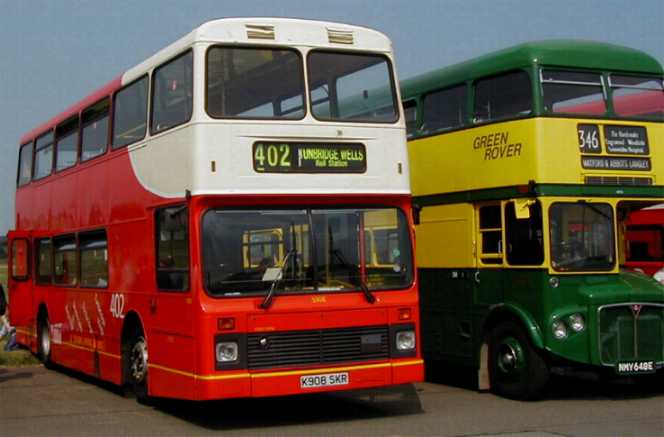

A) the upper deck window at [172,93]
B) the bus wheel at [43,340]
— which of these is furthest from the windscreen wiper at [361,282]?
the bus wheel at [43,340]

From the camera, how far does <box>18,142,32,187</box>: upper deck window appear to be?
19328mm

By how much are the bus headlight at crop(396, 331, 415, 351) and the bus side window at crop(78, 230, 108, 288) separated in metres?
4.57

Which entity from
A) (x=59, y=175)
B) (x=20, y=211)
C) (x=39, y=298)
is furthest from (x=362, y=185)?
(x=20, y=211)

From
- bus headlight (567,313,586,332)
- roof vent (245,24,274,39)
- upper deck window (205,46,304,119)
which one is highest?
roof vent (245,24,274,39)

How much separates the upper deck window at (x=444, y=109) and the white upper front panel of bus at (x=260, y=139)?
8.74 feet

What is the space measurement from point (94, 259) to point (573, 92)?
684cm

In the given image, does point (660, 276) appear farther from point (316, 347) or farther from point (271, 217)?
point (271, 217)

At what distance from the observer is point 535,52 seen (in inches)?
528

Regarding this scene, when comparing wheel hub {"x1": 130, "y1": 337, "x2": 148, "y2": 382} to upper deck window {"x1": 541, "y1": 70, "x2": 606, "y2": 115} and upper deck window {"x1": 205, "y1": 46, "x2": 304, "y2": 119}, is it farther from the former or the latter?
upper deck window {"x1": 541, "y1": 70, "x2": 606, "y2": 115}

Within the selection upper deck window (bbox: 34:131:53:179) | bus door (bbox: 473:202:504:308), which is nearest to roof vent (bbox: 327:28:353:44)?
bus door (bbox: 473:202:504:308)

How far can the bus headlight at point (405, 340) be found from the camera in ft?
38.4

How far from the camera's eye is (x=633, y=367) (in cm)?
1301

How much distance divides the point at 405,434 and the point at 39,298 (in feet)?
32.1

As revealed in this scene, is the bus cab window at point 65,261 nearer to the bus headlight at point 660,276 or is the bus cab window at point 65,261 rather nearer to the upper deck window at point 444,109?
the upper deck window at point 444,109
